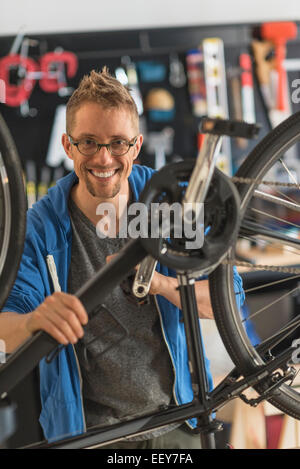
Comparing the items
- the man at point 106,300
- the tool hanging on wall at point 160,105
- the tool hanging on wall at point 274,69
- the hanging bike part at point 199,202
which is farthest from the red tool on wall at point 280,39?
the hanging bike part at point 199,202

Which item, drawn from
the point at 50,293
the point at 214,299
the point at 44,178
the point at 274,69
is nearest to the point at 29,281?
the point at 50,293

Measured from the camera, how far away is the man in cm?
95

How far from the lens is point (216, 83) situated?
109 inches

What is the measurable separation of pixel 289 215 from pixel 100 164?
1860 millimetres

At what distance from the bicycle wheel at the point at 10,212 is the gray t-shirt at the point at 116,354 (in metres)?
0.22

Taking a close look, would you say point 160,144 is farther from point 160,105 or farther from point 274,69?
point 274,69

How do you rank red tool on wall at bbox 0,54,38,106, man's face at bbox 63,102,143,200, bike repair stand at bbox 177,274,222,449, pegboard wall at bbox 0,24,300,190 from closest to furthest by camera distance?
1. bike repair stand at bbox 177,274,222,449
2. man's face at bbox 63,102,143,200
3. red tool on wall at bbox 0,54,38,106
4. pegboard wall at bbox 0,24,300,190

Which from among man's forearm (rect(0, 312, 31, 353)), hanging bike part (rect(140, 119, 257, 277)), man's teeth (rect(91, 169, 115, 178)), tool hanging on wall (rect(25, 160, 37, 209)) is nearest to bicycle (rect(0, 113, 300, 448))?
hanging bike part (rect(140, 119, 257, 277))

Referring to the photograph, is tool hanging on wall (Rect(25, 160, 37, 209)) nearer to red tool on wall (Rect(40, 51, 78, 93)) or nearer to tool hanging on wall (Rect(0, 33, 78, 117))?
tool hanging on wall (Rect(0, 33, 78, 117))

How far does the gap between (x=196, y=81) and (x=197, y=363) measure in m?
2.15

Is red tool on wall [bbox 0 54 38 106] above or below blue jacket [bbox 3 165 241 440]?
above

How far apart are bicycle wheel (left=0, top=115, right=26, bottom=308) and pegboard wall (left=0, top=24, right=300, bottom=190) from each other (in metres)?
1.94
